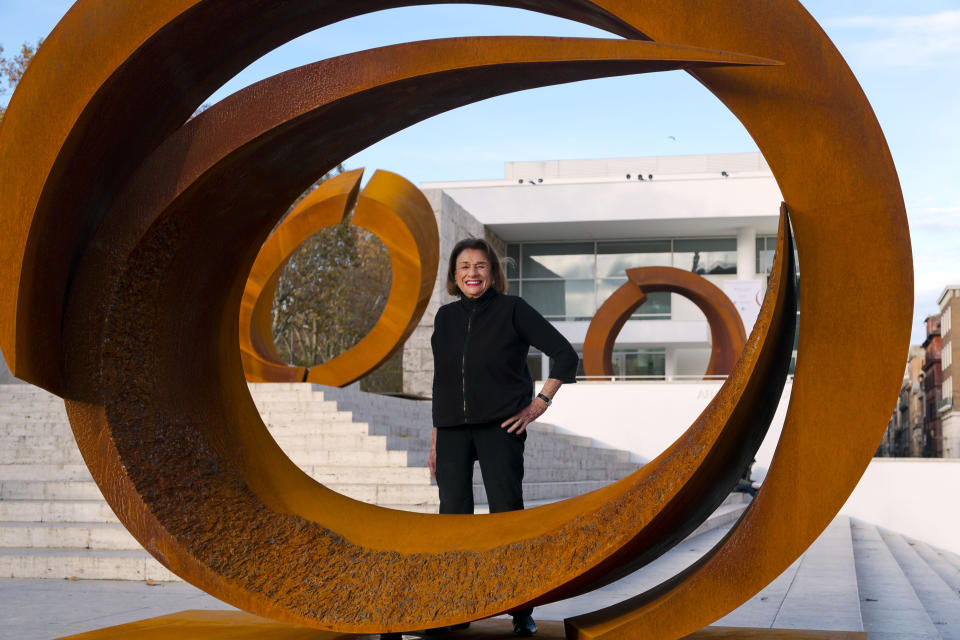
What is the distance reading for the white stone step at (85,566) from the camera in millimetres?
6285

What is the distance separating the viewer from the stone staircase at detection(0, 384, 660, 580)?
657cm

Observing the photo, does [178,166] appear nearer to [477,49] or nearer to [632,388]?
[477,49]

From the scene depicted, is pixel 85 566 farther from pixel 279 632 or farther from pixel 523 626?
pixel 523 626

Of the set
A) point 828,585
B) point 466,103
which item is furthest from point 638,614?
point 828,585

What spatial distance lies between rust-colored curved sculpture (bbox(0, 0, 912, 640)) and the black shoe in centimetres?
45

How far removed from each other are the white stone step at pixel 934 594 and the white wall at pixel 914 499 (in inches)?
158

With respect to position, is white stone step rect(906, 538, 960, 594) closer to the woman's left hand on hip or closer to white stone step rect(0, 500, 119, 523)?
the woman's left hand on hip

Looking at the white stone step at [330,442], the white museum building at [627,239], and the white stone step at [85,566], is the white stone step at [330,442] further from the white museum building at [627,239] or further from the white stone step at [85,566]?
the white museum building at [627,239]

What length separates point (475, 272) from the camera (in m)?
4.17

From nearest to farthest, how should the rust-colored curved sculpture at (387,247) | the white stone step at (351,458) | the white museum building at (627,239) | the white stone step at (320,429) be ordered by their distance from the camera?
the white stone step at (351,458) → the white stone step at (320,429) → the rust-colored curved sculpture at (387,247) → the white museum building at (627,239)

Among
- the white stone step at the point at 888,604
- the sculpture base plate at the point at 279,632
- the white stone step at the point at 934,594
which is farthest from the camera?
the white stone step at the point at 934,594

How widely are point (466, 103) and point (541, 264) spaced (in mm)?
29532

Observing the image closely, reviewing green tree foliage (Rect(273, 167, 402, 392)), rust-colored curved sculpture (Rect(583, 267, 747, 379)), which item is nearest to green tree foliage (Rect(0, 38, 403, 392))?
green tree foliage (Rect(273, 167, 402, 392))

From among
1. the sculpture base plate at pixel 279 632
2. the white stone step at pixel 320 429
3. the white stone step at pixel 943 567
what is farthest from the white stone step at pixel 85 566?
the white stone step at pixel 943 567
